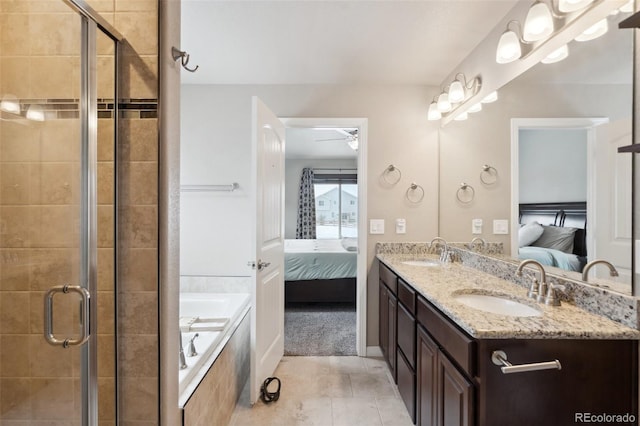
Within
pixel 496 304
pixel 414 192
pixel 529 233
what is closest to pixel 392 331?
pixel 496 304

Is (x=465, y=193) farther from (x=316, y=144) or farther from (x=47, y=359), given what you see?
(x=316, y=144)

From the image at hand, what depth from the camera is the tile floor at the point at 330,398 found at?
5.91ft

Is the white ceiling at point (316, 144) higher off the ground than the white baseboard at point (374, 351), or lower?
higher

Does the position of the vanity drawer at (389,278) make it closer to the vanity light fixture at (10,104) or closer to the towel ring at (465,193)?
the towel ring at (465,193)

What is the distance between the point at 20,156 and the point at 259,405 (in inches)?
73.4

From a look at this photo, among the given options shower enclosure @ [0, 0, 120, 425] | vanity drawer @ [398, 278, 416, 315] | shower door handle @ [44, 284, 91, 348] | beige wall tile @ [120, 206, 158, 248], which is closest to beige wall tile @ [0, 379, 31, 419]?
shower enclosure @ [0, 0, 120, 425]

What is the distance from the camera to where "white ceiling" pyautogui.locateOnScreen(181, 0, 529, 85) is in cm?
170

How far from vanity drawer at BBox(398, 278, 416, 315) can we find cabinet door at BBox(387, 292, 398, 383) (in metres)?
0.15

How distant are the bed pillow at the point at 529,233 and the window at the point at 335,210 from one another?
190 inches

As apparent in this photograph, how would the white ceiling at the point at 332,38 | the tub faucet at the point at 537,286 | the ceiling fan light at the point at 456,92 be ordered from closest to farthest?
the tub faucet at the point at 537,286 → the white ceiling at the point at 332,38 → the ceiling fan light at the point at 456,92

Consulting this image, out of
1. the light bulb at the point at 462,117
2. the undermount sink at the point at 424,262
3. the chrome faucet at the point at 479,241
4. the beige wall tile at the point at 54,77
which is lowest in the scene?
the undermount sink at the point at 424,262

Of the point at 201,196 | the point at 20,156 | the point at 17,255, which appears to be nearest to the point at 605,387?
the point at 17,255

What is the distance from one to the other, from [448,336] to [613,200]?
0.82 meters

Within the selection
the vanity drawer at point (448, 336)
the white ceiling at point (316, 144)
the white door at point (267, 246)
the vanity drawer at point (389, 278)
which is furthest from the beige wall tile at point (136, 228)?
the white ceiling at point (316, 144)
